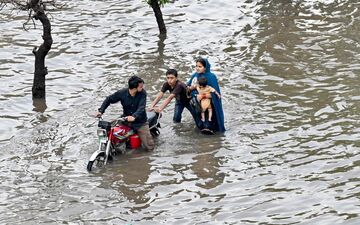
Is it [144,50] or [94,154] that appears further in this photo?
[144,50]

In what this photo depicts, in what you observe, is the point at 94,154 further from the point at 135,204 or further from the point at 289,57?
the point at 289,57

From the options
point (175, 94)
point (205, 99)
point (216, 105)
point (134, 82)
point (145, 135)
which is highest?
point (134, 82)

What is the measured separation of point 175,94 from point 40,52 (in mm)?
3870

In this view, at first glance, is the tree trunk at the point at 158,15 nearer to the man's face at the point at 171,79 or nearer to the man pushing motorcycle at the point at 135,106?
the man's face at the point at 171,79

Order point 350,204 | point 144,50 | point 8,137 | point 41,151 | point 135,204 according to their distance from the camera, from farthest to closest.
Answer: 1. point 144,50
2. point 8,137
3. point 41,151
4. point 135,204
5. point 350,204

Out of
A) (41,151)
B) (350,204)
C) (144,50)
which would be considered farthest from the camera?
(144,50)

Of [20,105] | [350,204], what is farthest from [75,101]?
[350,204]

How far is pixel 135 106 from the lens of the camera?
13.1 m

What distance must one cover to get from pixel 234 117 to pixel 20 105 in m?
5.14

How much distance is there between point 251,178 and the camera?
39.0ft

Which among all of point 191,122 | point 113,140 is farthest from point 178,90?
point 113,140

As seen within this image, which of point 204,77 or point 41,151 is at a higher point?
point 204,77

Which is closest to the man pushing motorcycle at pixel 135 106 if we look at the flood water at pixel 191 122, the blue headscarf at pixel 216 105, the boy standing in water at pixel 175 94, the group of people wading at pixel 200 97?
the group of people wading at pixel 200 97

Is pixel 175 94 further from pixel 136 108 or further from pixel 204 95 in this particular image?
pixel 136 108
